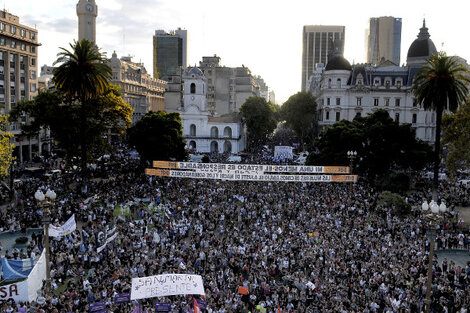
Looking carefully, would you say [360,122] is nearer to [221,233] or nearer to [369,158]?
[369,158]

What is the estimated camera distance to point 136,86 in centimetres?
10069

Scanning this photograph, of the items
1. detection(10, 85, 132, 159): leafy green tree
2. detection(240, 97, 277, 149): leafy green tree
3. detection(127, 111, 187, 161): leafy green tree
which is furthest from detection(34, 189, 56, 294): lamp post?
detection(240, 97, 277, 149): leafy green tree

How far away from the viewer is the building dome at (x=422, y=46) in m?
72.5

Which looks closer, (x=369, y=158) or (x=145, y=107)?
(x=369, y=158)

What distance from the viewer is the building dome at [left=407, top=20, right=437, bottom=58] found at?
238ft

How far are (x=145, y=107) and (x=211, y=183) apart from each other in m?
70.6

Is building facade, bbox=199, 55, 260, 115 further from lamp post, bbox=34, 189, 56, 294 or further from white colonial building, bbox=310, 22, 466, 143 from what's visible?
lamp post, bbox=34, 189, 56, 294

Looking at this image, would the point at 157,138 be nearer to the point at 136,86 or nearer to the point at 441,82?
the point at 441,82

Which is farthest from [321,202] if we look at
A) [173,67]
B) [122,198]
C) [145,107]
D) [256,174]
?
[173,67]

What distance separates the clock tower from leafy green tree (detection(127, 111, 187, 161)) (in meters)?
68.9

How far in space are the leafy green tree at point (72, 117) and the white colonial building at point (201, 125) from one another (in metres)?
33.2

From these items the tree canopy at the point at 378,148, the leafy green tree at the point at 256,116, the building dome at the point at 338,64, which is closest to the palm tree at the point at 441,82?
the tree canopy at the point at 378,148

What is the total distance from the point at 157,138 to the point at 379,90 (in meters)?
41.7

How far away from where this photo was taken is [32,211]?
103 feet
